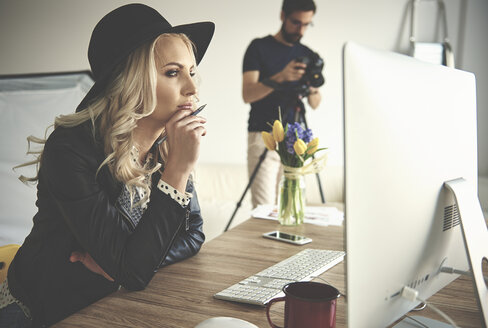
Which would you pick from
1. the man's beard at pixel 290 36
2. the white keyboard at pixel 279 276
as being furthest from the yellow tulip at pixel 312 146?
the man's beard at pixel 290 36

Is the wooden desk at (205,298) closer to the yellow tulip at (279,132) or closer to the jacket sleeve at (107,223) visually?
the jacket sleeve at (107,223)

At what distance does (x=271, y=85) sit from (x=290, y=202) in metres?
0.95

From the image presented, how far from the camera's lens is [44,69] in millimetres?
4359

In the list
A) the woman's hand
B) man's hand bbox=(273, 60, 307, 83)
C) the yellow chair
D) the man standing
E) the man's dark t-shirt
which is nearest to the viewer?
the woman's hand

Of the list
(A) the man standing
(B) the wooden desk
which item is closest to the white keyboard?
(B) the wooden desk

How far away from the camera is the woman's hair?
0.95m

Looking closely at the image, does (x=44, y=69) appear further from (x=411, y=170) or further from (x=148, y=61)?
(x=411, y=170)

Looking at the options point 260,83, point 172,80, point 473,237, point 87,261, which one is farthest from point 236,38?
point 473,237

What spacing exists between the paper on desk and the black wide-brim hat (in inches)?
29.5

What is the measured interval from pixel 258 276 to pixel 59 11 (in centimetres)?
431

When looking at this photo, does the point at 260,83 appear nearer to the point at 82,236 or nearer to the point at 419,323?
the point at 82,236

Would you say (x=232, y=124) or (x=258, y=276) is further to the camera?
(x=232, y=124)

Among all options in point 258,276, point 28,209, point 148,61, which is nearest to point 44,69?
point 28,209

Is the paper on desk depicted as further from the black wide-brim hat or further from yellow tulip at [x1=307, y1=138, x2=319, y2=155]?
the black wide-brim hat
